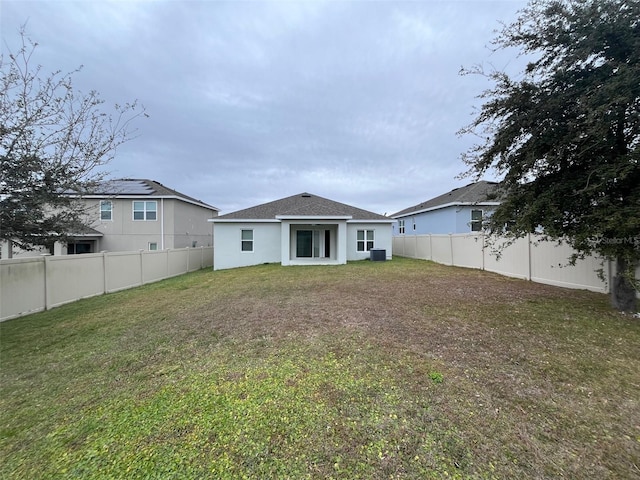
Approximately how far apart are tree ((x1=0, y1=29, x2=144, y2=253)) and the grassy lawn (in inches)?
88.1

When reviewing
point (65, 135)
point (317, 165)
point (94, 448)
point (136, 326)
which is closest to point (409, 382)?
point (94, 448)

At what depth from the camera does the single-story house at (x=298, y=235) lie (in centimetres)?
1695

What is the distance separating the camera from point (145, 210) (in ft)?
62.2

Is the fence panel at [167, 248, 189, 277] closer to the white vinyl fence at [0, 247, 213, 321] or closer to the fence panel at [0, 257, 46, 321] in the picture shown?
the white vinyl fence at [0, 247, 213, 321]

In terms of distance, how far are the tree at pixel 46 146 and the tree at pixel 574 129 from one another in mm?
8041

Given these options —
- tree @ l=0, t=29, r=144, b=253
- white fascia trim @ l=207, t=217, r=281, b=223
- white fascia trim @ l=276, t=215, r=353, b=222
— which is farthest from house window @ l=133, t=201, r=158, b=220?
tree @ l=0, t=29, r=144, b=253

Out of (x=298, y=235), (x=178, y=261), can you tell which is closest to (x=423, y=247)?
(x=298, y=235)

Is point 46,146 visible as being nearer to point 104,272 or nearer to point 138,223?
point 104,272

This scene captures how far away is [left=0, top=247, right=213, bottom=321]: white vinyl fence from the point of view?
263 inches

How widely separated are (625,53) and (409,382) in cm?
698

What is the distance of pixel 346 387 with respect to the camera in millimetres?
3148

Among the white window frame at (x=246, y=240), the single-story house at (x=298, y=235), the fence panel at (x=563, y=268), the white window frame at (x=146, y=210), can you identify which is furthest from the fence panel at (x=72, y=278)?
the fence panel at (x=563, y=268)

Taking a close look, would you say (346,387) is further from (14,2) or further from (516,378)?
(14,2)

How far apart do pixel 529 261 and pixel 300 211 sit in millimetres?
11464
